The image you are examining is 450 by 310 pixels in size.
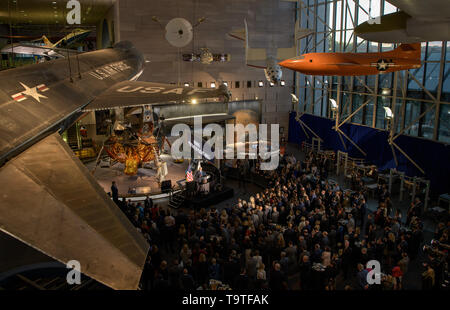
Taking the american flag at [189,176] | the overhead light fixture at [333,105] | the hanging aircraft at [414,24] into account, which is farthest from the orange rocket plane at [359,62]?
the hanging aircraft at [414,24]

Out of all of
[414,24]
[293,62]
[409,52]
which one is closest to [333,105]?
[409,52]

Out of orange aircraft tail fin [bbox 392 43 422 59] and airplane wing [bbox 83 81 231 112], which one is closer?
airplane wing [bbox 83 81 231 112]

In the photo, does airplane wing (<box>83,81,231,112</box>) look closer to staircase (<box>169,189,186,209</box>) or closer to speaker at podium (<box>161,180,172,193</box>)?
speaker at podium (<box>161,180,172,193</box>)

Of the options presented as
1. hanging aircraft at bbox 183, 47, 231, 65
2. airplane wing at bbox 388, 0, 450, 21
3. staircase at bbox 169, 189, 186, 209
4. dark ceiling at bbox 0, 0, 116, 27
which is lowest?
staircase at bbox 169, 189, 186, 209

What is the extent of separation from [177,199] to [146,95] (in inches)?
319

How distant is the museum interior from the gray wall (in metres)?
0.13

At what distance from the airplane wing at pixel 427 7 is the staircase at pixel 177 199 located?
1434 cm

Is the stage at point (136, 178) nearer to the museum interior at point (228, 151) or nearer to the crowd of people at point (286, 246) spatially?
the museum interior at point (228, 151)

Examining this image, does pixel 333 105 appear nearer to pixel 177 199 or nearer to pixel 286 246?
pixel 177 199

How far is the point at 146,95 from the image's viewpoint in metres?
11.6

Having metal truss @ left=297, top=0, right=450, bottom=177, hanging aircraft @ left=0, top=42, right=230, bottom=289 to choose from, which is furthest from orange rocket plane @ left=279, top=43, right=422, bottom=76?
hanging aircraft @ left=0, top=42, right=230, bottom=289

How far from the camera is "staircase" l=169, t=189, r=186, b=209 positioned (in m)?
18.2

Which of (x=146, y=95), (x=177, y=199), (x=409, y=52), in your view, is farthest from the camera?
(x=177, y=199)

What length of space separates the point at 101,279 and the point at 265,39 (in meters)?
31.5
